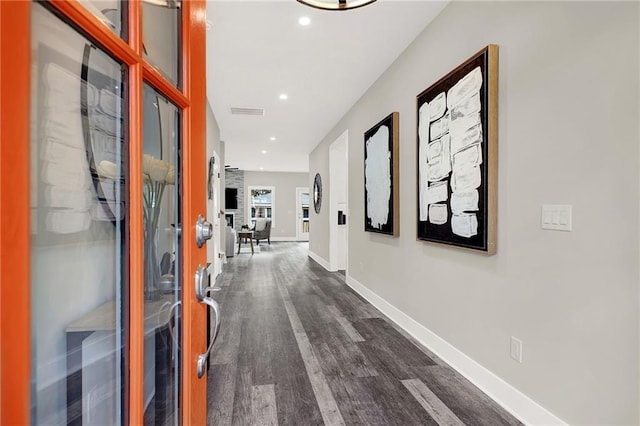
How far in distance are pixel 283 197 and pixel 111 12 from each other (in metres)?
12.0

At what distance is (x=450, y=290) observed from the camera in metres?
2.32

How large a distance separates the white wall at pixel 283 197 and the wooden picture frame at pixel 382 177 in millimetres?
8683

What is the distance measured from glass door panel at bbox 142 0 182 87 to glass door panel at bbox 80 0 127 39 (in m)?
0.06

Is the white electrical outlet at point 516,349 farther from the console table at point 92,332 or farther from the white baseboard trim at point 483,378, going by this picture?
the console table at point 92,332

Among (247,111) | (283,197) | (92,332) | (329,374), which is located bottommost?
(329,374)

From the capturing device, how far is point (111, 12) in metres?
0.57

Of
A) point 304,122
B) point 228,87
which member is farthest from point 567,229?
point 304,122

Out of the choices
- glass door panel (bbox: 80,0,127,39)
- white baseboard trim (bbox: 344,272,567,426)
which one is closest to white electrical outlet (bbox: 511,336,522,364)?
white baseboard trim (bbox: 344,272,567,426)

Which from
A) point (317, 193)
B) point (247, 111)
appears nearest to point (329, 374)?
point (247, 111)

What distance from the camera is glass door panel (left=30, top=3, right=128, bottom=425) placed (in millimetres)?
445

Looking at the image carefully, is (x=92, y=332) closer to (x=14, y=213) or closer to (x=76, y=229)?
(x=76, y=229)

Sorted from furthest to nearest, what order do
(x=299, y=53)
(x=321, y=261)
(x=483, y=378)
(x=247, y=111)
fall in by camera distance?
1. (x=321, y=261)
2. (x=247, y=111)
3. (x=299, y=53)
4. (x=483, y=378)

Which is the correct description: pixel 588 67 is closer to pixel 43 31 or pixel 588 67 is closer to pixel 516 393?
pixel 516 393

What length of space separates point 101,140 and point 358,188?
4017 millimetres
